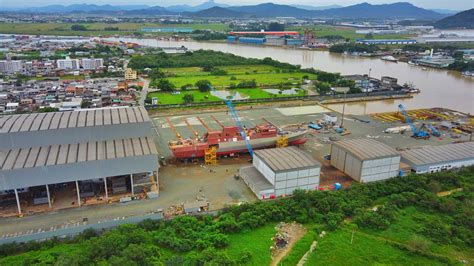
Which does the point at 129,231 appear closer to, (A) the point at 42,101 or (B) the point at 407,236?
(B) the point at 407,236

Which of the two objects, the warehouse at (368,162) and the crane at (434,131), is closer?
the warehouse at (368,162)

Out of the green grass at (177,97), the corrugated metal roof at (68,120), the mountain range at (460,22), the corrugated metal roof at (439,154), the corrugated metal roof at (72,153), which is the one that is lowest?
the green grass at (177,97)

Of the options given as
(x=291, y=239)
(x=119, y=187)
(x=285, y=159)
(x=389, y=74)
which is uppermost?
(x=389, y=74)

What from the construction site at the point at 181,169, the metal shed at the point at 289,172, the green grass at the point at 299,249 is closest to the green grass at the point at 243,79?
the construction site at the point at 181,169

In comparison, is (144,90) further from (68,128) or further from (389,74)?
(389,74)

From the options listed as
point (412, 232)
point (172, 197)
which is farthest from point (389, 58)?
point (172, 197)

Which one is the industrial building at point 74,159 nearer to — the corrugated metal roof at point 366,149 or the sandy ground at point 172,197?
the sandy ground at point 172,197

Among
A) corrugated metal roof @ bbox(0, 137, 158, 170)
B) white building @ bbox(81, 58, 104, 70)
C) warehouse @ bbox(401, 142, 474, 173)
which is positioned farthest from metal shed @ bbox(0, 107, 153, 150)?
white building @ bbox(81, 58, 104, 70)

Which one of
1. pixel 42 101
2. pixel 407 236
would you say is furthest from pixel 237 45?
pixel 407 236
